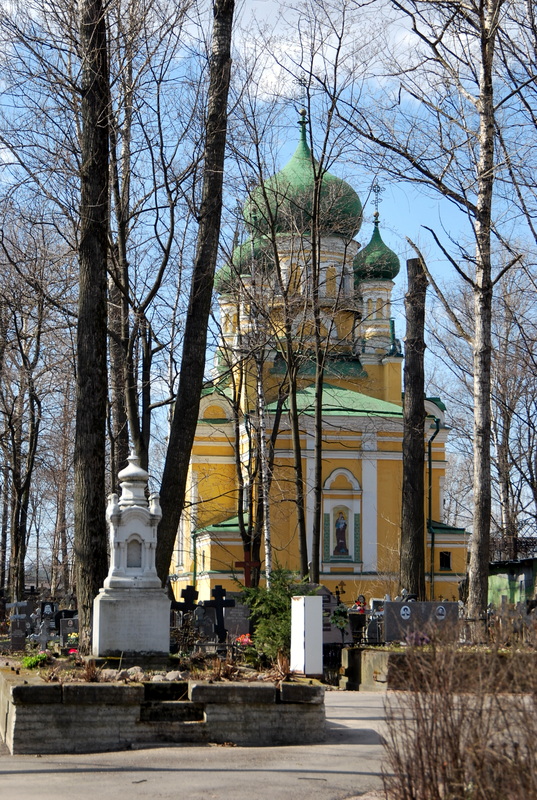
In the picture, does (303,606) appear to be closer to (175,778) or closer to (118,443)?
(175,778)

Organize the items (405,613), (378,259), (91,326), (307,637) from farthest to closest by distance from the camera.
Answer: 1. (378,259)
2. (405,613)
3. (91,326)
4. (307,637)

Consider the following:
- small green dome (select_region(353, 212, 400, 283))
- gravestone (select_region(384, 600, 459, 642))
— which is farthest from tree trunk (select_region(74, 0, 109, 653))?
small green dome (select_region(353, 212, 400, 283))

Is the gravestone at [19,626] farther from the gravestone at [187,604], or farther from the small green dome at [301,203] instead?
the small green dome at [301,203]

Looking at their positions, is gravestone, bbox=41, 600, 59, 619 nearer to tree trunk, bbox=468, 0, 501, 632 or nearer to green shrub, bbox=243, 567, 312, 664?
green shrub, bbox=243, 567, 312, 664

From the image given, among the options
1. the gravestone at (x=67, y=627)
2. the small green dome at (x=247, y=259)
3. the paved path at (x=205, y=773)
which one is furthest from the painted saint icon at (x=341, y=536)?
the paved path at (x=205, y=773)

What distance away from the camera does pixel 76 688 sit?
931 cm

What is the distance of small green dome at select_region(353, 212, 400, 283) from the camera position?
45384 millimetres

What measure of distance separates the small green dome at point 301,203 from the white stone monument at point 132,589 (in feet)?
39.7

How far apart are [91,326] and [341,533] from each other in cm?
2831

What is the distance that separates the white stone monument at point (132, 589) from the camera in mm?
11797

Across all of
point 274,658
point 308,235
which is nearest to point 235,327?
point 308,235

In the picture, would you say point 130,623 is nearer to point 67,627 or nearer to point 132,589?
point 132,589

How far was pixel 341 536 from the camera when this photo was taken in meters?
41.0

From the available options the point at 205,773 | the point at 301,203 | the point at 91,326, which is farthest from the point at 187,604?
the point at 301,203
